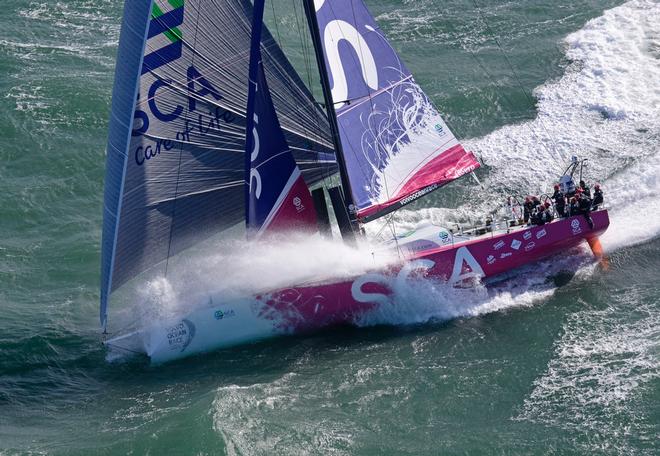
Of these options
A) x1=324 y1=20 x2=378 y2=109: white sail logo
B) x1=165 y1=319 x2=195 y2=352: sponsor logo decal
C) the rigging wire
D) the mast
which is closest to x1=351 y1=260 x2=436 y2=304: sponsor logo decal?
the mast

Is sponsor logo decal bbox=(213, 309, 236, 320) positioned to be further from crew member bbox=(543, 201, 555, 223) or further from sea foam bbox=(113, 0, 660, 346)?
crew member bbox=(543, 201, 555, 223)

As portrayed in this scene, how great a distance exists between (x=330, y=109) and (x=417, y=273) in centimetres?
342

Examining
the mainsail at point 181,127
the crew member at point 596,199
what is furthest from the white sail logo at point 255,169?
the crew member at point 596,199

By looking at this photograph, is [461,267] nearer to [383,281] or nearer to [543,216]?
[383,281]

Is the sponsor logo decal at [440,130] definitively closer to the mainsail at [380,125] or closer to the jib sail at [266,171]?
the mainsail at [380,125]

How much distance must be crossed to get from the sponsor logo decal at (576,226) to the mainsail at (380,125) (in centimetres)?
235

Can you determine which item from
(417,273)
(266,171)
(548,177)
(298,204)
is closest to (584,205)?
(548,177)

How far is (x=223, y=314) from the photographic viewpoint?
17.7m

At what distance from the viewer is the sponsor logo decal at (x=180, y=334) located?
17.6 m

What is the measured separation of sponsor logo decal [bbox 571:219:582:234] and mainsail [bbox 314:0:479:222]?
7.70ft

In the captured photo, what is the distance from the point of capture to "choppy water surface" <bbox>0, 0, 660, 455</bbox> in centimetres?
1512

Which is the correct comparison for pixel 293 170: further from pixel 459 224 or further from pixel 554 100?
pixel 554 100

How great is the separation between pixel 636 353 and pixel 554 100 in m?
9.76

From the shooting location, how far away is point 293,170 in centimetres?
1806
